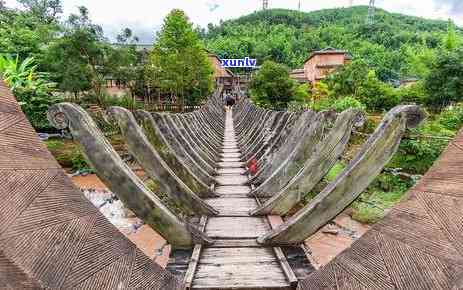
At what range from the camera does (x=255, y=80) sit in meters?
32.6

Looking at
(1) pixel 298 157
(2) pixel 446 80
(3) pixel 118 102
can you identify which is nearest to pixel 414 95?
(2) pixel 446 80

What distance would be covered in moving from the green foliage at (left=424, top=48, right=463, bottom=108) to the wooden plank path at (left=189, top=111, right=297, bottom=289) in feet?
77.1

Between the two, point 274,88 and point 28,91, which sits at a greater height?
point 28,91

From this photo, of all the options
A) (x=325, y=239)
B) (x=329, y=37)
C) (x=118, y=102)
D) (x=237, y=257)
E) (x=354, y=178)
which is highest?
(x=329, y=37)

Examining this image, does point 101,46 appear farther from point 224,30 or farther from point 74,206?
point 224,30

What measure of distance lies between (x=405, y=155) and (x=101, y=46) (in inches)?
903

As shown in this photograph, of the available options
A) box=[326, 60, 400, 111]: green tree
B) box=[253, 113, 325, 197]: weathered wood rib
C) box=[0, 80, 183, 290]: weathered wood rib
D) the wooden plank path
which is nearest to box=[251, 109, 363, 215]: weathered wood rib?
the wooden plank path

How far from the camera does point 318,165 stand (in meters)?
4.15

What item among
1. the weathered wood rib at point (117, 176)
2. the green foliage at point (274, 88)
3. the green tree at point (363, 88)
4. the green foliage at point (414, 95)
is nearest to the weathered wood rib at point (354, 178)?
the weathered wood rib at point (117, 176)

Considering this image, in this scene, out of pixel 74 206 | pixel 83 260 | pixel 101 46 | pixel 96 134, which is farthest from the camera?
pixel 101 46

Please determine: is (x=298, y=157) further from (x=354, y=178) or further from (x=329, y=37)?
(x=329, y=37)

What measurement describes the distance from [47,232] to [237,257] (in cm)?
226

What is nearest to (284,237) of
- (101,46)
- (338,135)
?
(338,135)

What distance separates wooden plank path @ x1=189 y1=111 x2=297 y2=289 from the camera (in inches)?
119
